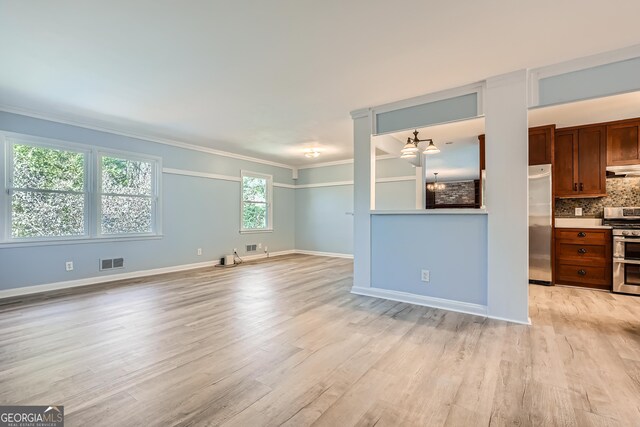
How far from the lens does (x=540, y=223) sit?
430 centimetres

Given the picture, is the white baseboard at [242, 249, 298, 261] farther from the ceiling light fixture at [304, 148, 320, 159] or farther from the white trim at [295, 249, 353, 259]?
the ceiling light fixture at [304, 148, 320, 159]

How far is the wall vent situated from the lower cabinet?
682 cm

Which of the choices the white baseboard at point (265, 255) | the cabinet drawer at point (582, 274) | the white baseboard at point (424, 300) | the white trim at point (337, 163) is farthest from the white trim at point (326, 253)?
the cabinet drawer at point (582, 274)

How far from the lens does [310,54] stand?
8.30 ft

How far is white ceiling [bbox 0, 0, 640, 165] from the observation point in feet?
6.48

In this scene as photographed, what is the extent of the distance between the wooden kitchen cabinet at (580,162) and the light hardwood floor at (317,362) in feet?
5.59

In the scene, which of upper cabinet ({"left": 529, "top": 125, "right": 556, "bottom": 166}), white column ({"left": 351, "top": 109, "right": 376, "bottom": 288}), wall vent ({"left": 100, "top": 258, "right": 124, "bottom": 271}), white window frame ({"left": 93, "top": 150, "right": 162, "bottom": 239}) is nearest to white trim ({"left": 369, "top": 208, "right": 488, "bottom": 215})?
white column ({"left": 351, "top": 109, "right": 376, "bottom": 288})

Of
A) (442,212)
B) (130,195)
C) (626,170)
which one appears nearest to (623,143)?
(626,170)

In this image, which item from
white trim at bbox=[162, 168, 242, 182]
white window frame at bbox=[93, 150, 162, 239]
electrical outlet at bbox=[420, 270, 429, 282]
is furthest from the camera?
white trim at bbox=[162, 168, 242, 182]

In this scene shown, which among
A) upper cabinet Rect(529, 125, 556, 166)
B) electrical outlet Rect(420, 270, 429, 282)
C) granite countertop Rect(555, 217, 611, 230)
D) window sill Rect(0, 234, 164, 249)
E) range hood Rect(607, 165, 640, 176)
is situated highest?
upper cabinet Rect(529, 125, 556, 166)

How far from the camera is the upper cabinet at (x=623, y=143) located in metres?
3.93

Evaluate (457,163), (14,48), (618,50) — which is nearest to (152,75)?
(14,48)

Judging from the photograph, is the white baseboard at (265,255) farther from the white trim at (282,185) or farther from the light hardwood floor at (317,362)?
the light hardwood floor at (317,362)

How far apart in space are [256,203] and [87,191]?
3.39 metres
